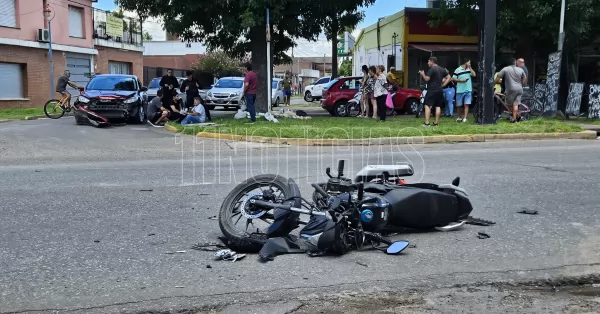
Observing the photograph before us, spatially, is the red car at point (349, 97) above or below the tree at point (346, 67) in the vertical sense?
below

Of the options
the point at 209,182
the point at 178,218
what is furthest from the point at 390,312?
the point at 209,182

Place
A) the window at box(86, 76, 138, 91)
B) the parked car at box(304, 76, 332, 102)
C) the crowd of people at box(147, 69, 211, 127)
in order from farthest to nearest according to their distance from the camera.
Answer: the parked car at box(304, 76, 332, 102), the window at box(86, 76, 138, 91), the crowd of people at box(147, 69, 211, 127)

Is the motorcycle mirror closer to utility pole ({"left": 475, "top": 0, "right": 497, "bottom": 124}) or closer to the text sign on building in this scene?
utility pole ({"left": 475, "top": 0, "right": 497, "bottom": 124})

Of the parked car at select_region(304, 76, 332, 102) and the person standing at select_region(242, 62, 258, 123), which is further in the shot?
the parked car at select_region(304, 76, 332, 102)

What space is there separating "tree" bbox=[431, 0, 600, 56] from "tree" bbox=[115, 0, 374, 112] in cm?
530

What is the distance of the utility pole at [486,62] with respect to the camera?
595 inches

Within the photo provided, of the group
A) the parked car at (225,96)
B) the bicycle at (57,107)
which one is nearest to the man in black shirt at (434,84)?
the parked car at (225,96)

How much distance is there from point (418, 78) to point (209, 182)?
2142 cm

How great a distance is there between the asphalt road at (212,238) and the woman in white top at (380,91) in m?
6.31

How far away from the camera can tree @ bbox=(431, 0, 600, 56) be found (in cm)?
1952

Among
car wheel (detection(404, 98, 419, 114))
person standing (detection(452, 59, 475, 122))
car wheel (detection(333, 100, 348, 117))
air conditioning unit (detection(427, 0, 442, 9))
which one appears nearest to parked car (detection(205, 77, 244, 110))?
car wheel (detection(333, 100, 348, 117))

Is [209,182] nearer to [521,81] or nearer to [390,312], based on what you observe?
[390,312]

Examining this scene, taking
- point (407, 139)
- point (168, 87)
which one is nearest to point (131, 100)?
point (168, 87)

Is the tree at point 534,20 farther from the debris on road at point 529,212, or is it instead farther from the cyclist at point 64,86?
the debris on road at point 529,212
